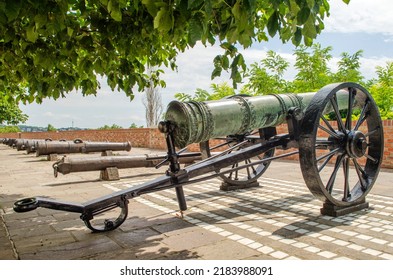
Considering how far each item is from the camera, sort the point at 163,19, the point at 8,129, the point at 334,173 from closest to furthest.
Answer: the point at 163,19
the point at 334,173
the point at 8,129

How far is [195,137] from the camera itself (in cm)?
352

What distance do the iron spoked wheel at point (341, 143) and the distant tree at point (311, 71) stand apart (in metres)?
12.6

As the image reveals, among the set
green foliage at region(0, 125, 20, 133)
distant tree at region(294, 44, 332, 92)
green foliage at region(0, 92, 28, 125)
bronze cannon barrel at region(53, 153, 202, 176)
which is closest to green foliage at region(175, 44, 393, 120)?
distant tree at region(294, 44, 332, 92)

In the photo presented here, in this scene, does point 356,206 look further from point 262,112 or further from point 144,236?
point 144,236

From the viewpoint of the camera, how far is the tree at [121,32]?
7.38 ft

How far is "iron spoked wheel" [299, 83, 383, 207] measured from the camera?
12.5 feet

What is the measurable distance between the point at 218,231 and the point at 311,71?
50.2 feet

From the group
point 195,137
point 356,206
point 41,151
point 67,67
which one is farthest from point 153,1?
point 41,151

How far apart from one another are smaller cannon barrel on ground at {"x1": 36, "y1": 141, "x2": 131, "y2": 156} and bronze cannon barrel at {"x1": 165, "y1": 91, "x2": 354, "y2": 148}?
829cm

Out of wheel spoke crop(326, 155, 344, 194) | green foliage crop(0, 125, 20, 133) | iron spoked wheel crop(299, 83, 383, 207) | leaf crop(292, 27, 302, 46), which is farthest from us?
green foliage crop(0, 125, 20, 133)

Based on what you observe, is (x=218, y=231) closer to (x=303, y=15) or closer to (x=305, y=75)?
(x=303, y=15)

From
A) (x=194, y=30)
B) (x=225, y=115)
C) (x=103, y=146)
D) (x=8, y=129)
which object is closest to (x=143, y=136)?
(x=103, y=146)

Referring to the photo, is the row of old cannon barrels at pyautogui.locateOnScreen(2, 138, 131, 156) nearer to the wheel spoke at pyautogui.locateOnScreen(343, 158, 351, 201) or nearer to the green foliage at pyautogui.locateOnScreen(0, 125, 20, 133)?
the wheel spoke at pyautogui.locateOnScreen(343, 158, 351, 201)

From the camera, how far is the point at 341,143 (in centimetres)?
437
